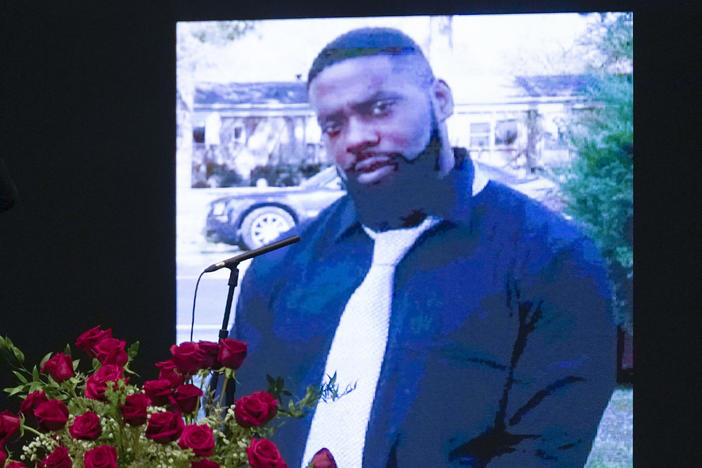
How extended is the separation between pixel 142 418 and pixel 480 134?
293 centimetres

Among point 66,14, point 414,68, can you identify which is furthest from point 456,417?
point 66,14

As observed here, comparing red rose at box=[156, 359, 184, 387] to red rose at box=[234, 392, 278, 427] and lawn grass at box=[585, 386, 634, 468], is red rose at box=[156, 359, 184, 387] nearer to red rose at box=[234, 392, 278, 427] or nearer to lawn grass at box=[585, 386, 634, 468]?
red rose at box=[234, 392, 278, 427]

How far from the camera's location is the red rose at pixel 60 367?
1.22m

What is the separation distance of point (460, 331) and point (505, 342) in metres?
0.19

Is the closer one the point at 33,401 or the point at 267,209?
the point at 33,401

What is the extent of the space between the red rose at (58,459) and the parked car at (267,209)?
286 centimetres

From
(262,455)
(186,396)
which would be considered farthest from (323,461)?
(186,396)

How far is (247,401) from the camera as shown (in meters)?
1.19

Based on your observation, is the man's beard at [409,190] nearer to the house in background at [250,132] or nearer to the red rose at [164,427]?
the house in background at [250,132]

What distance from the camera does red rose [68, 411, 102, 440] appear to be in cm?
112

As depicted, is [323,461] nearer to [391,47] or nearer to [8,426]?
[8,426]

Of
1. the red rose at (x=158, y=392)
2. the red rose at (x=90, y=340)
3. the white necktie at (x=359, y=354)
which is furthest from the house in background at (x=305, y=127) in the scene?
the red rose at (x=158, y=392)

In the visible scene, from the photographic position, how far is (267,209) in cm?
399

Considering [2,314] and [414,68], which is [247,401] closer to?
[414,68]
